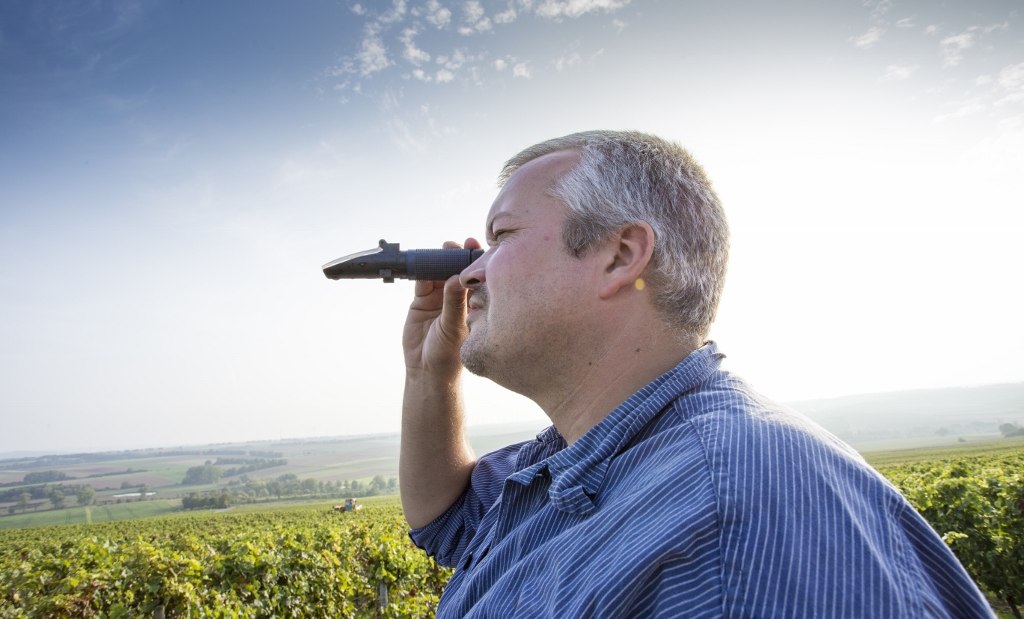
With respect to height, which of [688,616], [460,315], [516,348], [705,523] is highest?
[460,315]

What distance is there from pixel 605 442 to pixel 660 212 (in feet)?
3.02


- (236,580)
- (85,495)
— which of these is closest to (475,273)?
(236,580)

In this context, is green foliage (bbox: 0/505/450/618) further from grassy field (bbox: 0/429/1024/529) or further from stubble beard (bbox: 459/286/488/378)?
grassy field (bbox: 0/429/1024/529)

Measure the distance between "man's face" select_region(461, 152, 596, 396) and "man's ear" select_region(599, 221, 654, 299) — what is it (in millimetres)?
67

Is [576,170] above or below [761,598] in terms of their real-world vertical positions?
above

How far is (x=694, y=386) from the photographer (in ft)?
4.97

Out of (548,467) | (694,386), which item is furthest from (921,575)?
(548,467)

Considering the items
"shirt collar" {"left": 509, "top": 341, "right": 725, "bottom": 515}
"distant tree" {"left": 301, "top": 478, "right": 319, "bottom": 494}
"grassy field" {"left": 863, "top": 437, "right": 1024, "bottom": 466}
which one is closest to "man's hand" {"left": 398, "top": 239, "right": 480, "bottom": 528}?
"shirt collar" {"left": 509, "top": 341, "right": 725, "bottom": 515}

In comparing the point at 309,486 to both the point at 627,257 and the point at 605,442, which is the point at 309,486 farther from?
the point at 605,442

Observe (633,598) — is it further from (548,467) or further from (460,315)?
(460,315)

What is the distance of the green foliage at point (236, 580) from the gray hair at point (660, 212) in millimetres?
6781

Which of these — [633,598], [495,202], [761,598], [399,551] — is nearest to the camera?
[761,598]

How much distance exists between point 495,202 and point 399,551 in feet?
29.1

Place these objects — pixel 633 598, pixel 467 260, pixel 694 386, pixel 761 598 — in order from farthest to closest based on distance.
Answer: pixel 467 260 < pixel 694 386 < pixel 633 598 < pixel 761 598
